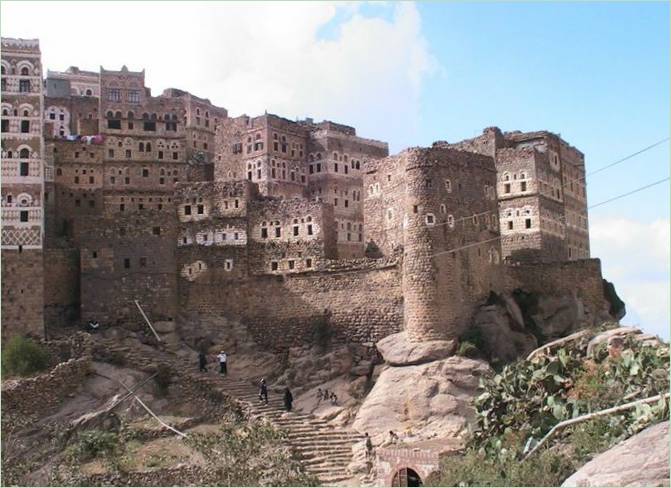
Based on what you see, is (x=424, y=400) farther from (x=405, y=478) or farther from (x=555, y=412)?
(x=555, y=412)

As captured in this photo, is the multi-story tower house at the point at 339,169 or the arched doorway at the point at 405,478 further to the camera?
the multi-story tower house at the point at 339,169

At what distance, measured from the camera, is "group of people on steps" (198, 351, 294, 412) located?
4178cm

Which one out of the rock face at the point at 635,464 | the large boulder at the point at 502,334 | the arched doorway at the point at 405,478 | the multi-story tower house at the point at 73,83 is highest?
the multi-story tower house at the point at 73,83

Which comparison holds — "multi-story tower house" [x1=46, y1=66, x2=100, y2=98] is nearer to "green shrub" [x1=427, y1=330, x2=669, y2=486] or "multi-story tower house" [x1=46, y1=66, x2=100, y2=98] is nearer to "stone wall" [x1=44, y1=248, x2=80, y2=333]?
"stone wall" [x1=44, y1=248, x2=80, y2=333]

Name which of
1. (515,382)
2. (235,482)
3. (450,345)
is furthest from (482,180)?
(235,482)

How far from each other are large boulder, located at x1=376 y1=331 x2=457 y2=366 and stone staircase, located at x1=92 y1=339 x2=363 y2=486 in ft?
13.2

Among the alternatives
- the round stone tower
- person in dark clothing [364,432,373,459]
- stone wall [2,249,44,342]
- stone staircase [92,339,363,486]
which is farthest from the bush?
the round stone tower

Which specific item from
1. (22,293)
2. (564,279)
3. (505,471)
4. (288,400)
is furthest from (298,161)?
(505,471)

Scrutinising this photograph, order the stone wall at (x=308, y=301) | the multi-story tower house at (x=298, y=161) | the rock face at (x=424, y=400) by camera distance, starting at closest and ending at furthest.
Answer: the rock face at (x=424, y=400), the stone wall at (x=308, y=301), the multi-story tower house at (x=298, y=161)

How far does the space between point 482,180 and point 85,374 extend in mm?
18888

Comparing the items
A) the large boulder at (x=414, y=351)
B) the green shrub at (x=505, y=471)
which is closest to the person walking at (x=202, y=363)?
the large boulder at (x=414, y=351)

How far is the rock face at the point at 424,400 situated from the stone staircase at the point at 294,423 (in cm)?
137

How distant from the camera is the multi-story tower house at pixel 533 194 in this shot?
59.3 m

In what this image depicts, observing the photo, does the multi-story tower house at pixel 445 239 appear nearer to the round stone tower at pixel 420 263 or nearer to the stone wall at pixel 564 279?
the round stone tower at pixel 420 263
